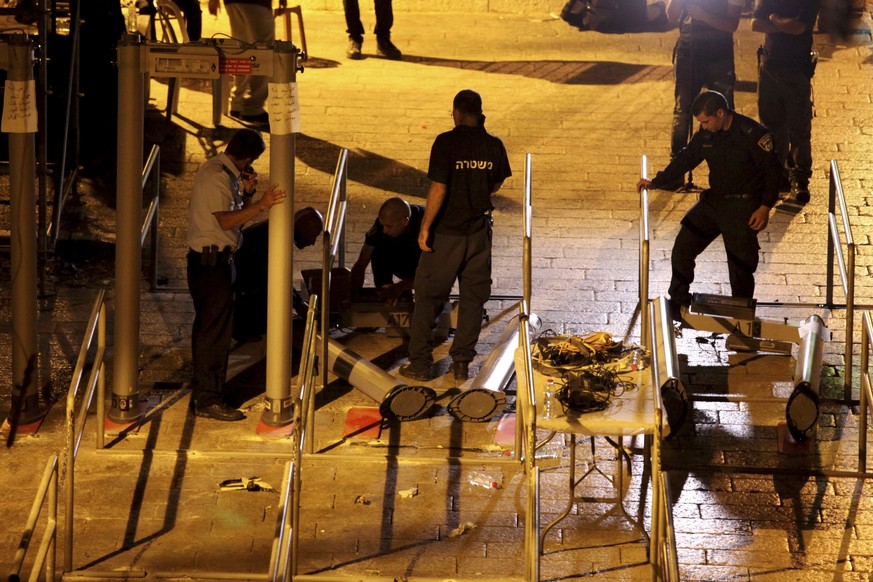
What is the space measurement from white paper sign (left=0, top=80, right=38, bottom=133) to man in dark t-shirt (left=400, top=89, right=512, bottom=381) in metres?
2.33

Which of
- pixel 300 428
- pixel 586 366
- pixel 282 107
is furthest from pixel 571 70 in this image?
pixel 300 428

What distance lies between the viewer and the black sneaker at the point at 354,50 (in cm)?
1488

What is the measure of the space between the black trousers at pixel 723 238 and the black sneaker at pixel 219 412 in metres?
3.08

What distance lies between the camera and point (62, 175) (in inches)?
436

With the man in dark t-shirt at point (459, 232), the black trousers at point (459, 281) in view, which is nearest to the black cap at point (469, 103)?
the man in dark t-shirt at point (459, 232)

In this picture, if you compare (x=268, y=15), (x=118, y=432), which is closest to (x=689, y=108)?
(x=268, y=15)

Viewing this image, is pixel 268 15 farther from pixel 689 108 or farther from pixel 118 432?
pixel 118 432

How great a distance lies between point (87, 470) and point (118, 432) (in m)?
0.48

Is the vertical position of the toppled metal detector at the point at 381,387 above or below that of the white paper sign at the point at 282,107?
below

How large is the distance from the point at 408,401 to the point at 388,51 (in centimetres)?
740

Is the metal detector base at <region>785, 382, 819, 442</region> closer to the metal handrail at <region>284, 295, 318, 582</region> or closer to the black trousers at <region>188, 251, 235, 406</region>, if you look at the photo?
the metal handrail at <region>284, 295, 318, 582</region>

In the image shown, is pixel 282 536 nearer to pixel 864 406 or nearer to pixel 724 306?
pixel 864 406

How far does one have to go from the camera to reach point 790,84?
1217 cm

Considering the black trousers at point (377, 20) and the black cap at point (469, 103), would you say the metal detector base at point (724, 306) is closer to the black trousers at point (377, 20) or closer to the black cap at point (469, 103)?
the black cap at point (469, 103)
